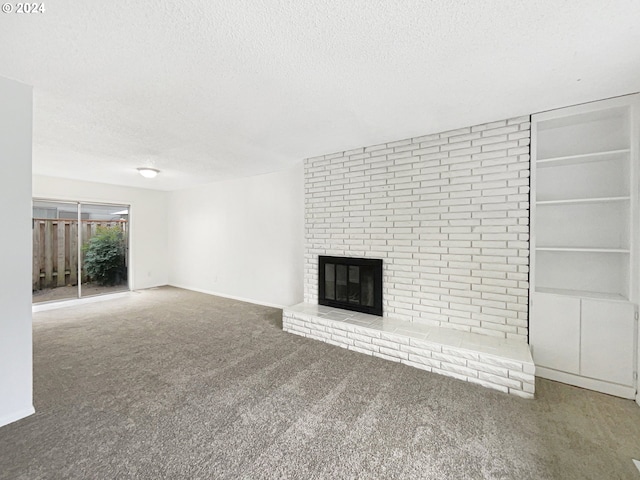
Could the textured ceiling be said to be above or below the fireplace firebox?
above

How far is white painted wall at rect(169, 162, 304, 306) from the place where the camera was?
4.62m

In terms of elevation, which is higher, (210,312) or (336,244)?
(336,244)

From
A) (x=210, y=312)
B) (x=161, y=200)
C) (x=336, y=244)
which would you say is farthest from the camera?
(x=161, y=200)

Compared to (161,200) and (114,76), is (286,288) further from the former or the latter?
(161,200)

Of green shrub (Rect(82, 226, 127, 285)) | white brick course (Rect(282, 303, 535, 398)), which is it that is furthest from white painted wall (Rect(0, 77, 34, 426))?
green shrub (Rect(82, 226, 127, 285))

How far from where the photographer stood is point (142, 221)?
21.0 feet

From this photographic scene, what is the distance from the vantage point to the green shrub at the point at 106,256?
5.65 m

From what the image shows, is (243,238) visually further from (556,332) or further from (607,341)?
(607,341)

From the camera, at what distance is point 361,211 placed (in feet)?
11.6

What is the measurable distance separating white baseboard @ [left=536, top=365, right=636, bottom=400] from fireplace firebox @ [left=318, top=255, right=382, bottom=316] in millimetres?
1669

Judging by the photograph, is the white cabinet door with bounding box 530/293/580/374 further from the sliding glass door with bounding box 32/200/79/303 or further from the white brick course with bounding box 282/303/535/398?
the sliding glass door with bounding box 32/200/79/303

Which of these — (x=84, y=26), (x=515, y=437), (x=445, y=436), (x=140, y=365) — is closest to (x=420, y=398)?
(x=445, y=436)

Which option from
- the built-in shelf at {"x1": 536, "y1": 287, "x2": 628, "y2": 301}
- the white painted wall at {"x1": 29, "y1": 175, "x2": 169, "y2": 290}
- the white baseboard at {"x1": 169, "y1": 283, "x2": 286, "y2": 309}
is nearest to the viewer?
the built-in shelf at {"x1": 536, "y1": 287, "x2": 628, "y2": 301}

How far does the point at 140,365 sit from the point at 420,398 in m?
2.74
